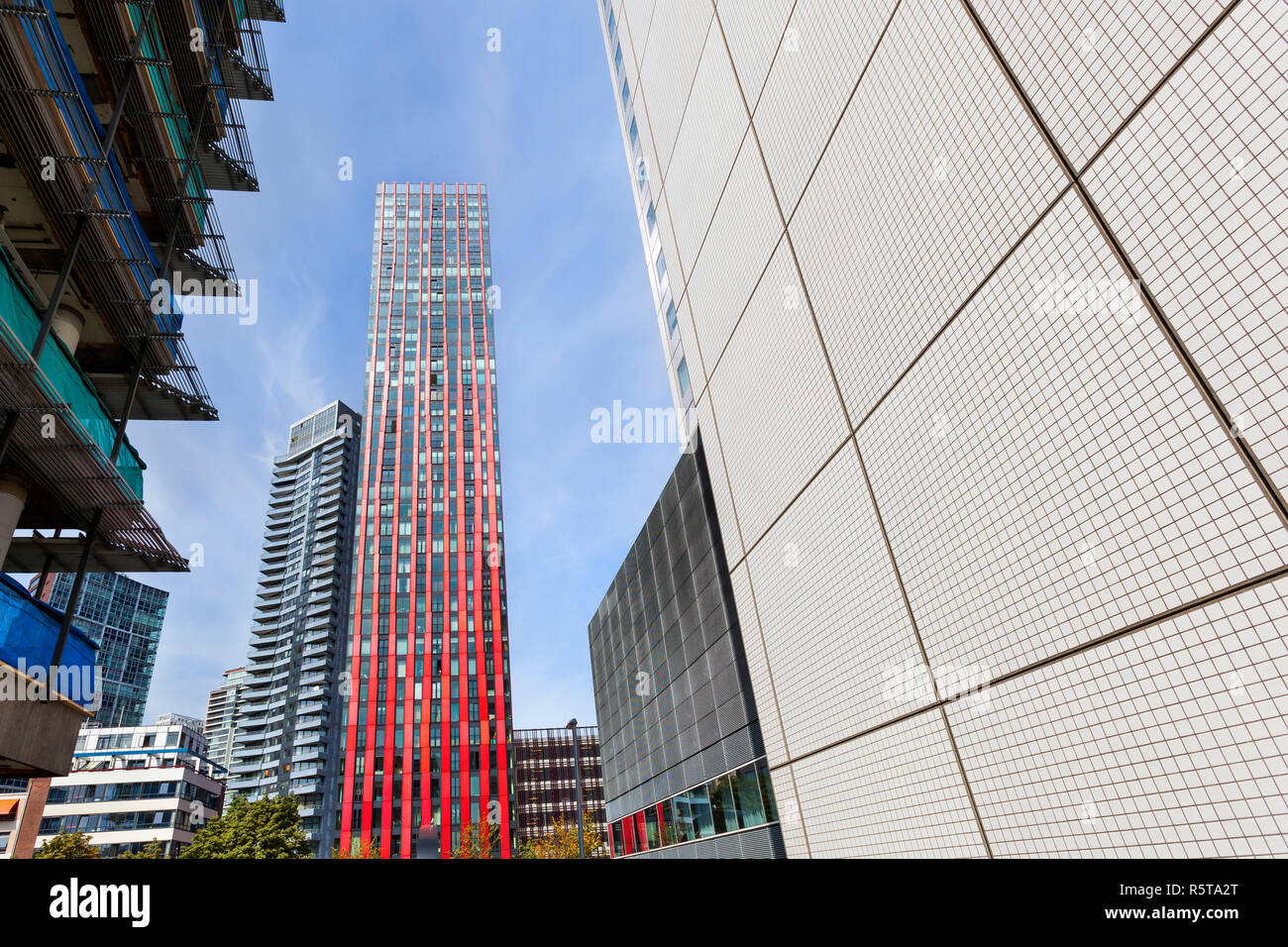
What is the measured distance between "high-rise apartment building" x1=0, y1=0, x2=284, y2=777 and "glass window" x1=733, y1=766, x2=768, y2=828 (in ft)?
39.5

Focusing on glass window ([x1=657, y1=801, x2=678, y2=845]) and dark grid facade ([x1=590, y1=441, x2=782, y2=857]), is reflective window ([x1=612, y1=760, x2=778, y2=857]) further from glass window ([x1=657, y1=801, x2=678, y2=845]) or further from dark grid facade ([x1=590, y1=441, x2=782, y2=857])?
dark grid facade ([x1=590, y1=441, x2=782, y2=857])

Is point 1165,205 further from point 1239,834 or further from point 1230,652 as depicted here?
point 1239,834

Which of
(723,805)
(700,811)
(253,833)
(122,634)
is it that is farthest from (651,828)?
(122,634)

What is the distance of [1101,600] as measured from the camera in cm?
334

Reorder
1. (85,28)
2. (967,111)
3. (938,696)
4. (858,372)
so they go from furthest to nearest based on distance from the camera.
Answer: (85,28)
(858,372)
(938,696)
(967,111)

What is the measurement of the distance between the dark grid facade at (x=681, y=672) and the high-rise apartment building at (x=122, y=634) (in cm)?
17747

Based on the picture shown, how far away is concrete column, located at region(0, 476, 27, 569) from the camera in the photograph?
1177 cm

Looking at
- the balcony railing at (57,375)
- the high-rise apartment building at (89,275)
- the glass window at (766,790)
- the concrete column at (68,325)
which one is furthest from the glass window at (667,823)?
the concrete column at (68,325)

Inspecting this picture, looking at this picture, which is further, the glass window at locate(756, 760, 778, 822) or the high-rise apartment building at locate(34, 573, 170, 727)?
the high-rise apartment building at locate(34, 573, 170, 727)

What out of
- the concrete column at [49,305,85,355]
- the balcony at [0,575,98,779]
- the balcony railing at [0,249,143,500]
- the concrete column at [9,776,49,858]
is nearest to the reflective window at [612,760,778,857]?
the balcony at [0,575,98,779]

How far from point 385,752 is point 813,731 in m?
89.8
